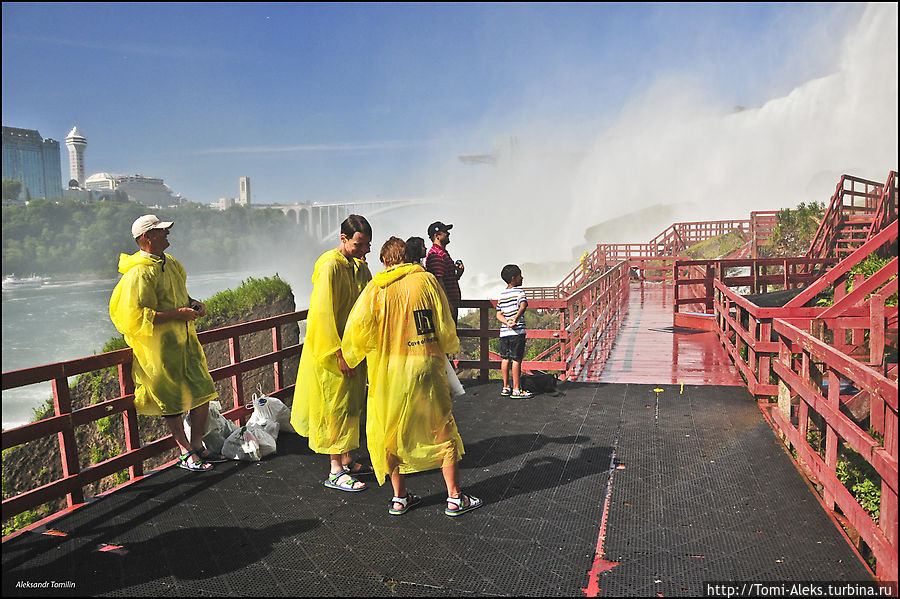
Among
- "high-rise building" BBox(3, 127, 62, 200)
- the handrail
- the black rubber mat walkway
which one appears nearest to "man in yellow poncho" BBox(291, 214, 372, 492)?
the black rubber mat walkway

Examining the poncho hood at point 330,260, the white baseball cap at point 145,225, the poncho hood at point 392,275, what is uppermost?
the white baseball cap at point 145,225

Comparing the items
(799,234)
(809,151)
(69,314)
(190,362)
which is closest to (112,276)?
(69,314)


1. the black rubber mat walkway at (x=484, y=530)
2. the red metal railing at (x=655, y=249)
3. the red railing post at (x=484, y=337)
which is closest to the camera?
the black rubber mat walkway at (x=484, y=530)

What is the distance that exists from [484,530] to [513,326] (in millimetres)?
3256

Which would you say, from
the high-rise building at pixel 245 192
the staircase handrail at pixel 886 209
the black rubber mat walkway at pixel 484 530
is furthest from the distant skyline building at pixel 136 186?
the black rubber mat walkway at pixel 484 530

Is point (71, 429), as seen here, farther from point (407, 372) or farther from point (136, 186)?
point (136, 186)

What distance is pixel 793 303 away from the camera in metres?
6.15

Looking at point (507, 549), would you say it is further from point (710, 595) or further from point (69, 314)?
point (69, 314)

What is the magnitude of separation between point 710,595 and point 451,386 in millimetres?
1947

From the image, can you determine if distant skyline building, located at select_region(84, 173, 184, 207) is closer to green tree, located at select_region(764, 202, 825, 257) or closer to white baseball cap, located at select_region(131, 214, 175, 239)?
green tree, located at select_region(764, 202, 825, 257)

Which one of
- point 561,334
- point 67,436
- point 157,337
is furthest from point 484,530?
point 561,334

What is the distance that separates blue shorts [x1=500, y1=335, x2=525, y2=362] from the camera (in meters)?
6.84

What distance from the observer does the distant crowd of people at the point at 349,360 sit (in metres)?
3.89

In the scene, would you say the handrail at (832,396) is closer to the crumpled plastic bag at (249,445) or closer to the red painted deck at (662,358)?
the red painted deck at (662,358)
